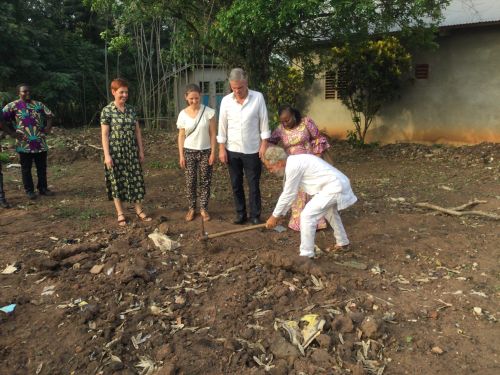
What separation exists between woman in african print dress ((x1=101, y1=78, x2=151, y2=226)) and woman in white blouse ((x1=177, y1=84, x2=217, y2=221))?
1.85 ft

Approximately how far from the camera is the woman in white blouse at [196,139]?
514 cm

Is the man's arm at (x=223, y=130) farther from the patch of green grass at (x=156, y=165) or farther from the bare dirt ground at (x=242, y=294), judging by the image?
the patch of green grass at (x=156, y=165)

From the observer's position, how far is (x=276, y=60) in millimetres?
8961

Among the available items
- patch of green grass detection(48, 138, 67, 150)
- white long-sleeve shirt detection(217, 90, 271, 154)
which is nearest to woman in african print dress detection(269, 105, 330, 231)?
white long-sleeve shirt detection(217, 90, 271, 154)

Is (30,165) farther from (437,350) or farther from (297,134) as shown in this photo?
(437,350)

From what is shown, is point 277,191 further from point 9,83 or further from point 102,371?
point 9,83

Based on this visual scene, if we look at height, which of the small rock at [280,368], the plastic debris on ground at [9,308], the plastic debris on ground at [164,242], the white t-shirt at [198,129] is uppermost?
the white t-shirt at [198,129]

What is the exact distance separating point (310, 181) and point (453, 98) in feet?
24.1

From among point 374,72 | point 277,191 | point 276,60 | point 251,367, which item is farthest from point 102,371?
point 374,72

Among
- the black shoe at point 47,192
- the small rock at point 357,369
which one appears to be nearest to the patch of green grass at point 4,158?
the black shoe at point 47,192

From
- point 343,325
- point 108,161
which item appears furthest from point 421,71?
point 343,325

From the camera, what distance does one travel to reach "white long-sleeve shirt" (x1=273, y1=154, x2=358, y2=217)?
13.3 ft

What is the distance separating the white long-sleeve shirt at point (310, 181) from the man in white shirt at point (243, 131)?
36.0 inches

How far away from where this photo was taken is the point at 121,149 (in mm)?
5246
